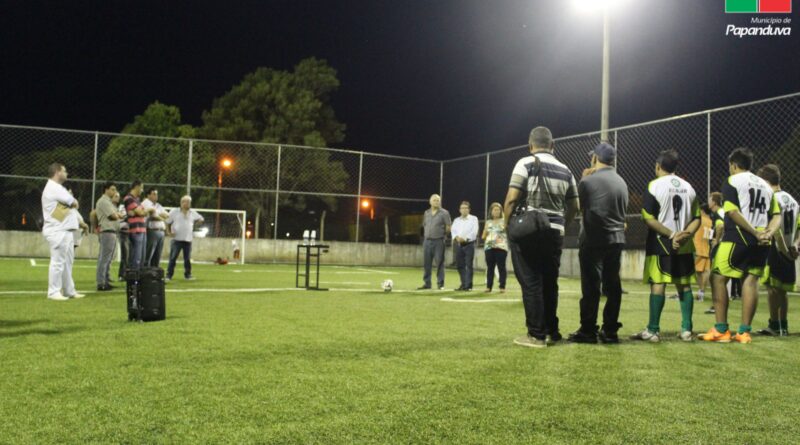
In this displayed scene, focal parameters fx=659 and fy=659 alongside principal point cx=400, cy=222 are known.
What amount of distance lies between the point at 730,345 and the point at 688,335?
381mm

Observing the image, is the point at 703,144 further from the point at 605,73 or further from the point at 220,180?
the point at 220,180

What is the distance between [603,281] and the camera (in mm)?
6387

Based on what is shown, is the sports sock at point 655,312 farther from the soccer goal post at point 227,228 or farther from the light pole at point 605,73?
the soccer goal post at point 227,228

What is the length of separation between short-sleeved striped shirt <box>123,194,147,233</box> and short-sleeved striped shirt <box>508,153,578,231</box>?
8032 mm

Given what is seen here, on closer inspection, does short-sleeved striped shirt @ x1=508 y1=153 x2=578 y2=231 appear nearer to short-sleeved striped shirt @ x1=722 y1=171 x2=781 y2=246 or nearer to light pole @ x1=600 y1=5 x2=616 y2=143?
short-sleeved striped shirt @ x1=722 y1=171 x2=781 y2=246

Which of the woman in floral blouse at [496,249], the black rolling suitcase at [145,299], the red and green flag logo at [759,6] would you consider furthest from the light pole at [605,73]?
the black rolling suitcase at [145,299]

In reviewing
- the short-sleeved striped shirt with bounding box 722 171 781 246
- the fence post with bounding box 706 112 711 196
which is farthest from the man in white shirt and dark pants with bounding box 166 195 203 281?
the fence post with bounding box 706 112 711 196

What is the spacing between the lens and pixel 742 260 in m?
6.53

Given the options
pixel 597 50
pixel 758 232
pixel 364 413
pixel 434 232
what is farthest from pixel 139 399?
pixel 597 50

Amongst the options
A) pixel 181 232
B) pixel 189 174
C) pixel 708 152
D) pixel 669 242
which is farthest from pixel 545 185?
pixel 189 174

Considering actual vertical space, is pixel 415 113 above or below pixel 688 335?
above

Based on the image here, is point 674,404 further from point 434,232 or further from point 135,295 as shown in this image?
point 434,232

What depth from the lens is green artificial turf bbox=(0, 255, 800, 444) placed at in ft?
9.95

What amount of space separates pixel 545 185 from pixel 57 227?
6.89 meters
